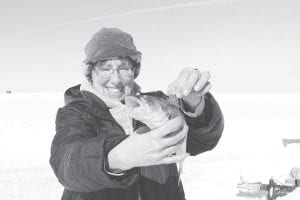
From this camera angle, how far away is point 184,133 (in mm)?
1785

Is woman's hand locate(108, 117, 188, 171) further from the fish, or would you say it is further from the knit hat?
the knit hat

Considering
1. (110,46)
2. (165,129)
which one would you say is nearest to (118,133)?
(110,46)

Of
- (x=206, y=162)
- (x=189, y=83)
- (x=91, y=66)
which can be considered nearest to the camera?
(x=189, y=83)

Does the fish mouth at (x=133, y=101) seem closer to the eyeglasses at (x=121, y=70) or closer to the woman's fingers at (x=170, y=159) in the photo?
the woman's fingers at (x=170, y=159)

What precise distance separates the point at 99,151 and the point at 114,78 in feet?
3.19

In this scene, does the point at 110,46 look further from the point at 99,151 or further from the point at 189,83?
the point at 99,151

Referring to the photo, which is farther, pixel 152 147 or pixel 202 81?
pixel 202 81

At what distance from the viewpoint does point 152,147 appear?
1.72 meters

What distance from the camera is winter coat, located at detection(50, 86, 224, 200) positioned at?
1913 mm

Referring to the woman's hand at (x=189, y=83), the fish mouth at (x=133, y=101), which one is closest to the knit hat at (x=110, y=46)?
the woman's hand at (x=189, y=83)

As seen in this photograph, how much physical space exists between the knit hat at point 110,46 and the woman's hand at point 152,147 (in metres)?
1.06

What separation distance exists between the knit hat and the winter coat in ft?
0.89

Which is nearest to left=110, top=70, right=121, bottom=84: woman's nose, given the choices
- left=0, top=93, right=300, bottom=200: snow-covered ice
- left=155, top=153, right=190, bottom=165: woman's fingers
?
left=155, top=153, right=190, bottom=165: woman's fingers

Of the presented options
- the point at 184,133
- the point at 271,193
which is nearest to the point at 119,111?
the point at 184,133
